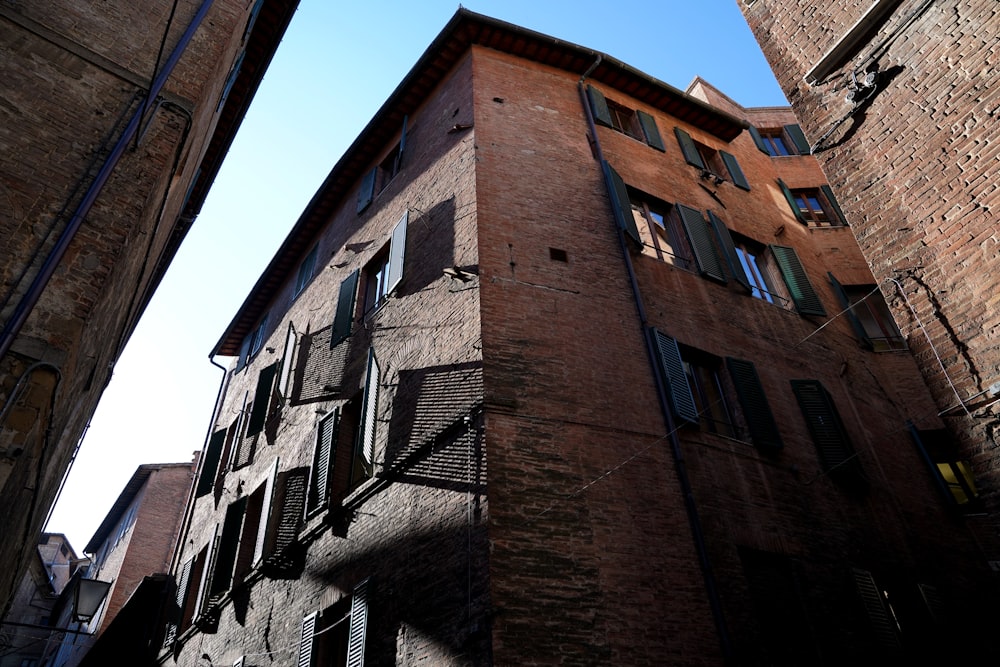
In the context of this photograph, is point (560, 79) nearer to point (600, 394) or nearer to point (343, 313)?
point (343, 313)

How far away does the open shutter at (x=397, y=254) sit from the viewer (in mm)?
10945

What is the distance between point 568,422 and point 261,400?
9168 millimetres

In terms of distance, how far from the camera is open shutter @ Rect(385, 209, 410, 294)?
10.9 metres

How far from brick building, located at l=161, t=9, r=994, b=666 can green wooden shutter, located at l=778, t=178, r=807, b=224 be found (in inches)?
6.0

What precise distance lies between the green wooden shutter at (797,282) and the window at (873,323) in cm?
85

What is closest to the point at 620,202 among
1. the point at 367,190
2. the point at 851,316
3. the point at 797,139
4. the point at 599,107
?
the point at 599,107

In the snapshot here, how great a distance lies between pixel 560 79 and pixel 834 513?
942 cm

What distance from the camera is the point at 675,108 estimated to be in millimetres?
15156

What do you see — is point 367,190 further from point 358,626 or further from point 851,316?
point 851,316

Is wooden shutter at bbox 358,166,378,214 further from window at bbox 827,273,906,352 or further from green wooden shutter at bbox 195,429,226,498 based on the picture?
window at bbox 827,273,906,352

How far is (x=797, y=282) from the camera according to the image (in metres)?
12.7

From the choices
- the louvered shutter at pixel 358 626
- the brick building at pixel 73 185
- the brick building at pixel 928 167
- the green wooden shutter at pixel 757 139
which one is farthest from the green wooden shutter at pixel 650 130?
the louvered shutter at pixel 358 626

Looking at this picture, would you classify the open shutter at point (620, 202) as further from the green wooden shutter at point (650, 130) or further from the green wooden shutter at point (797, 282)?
the green wooden shutter at point (797, 282)

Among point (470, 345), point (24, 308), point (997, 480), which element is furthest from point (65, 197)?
point (997, 480)
